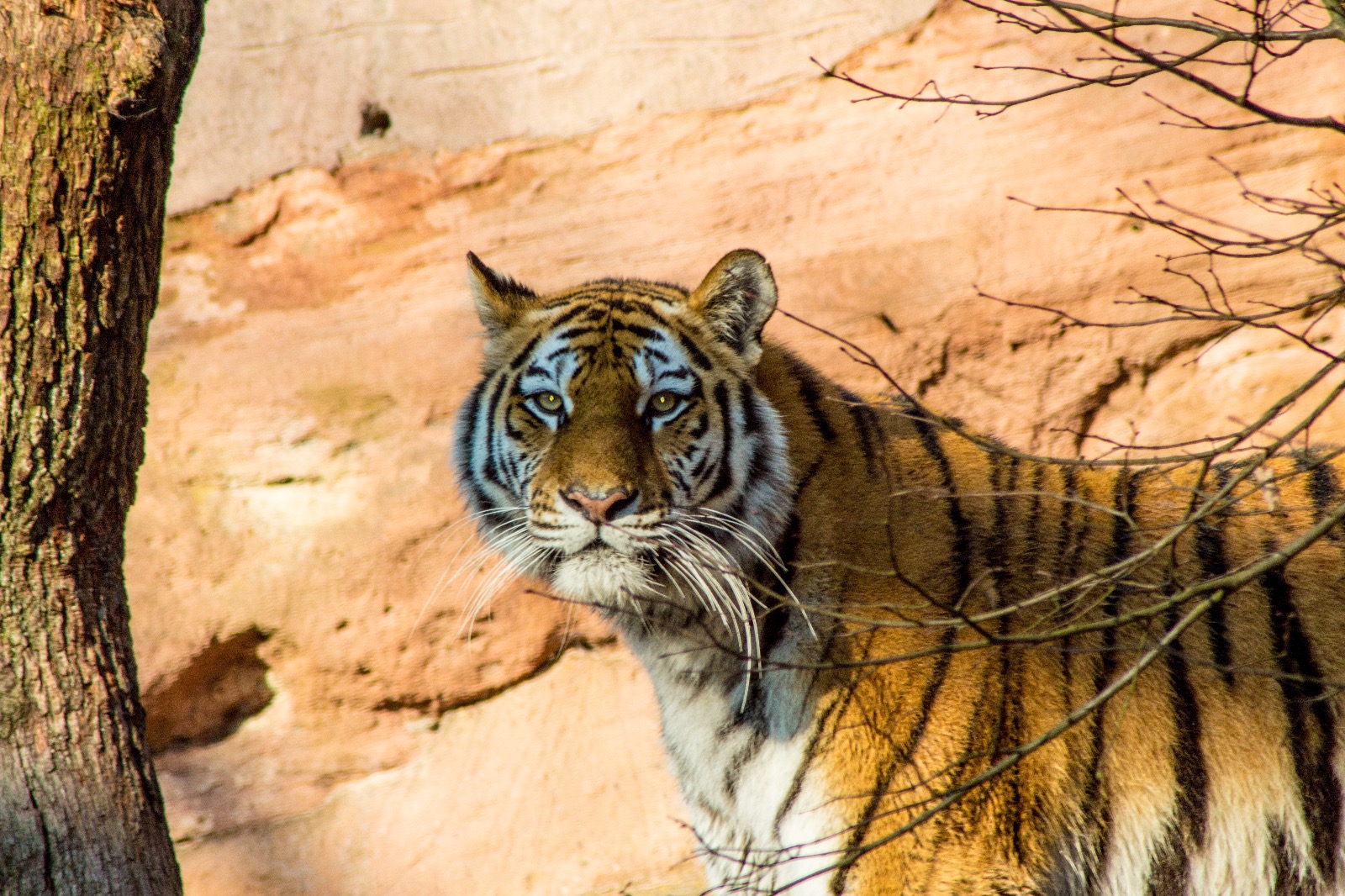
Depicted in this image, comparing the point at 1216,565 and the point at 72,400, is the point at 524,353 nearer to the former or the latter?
the point at 72,400

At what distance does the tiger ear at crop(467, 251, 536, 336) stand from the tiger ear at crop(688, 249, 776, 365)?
1.55 ft

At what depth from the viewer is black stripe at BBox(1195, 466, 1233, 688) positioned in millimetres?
2914

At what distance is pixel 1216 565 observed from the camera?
9.83 ft

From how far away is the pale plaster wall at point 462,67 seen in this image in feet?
16.5

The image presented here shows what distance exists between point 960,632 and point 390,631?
274cm

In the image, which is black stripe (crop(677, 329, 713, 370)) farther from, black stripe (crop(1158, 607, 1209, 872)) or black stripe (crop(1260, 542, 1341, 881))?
black stripe (crop(1260, 542, 1341, 881))

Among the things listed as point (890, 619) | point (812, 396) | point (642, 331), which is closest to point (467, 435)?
point (642, 331)

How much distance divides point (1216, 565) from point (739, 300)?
1.30 metres

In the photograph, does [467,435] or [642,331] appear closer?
[642,331]

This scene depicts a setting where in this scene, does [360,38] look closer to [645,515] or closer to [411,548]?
[411,548]

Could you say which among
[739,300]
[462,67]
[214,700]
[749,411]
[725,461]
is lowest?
[214,700]

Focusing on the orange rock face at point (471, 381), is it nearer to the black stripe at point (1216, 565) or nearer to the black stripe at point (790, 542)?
the black stripe at point (1216, 565)

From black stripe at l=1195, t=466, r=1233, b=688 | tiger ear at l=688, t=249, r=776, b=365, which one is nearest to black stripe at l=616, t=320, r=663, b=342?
tiger ear at l=688, t=249, r=776, b=365

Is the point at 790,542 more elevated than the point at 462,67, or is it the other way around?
the point at 462,67
